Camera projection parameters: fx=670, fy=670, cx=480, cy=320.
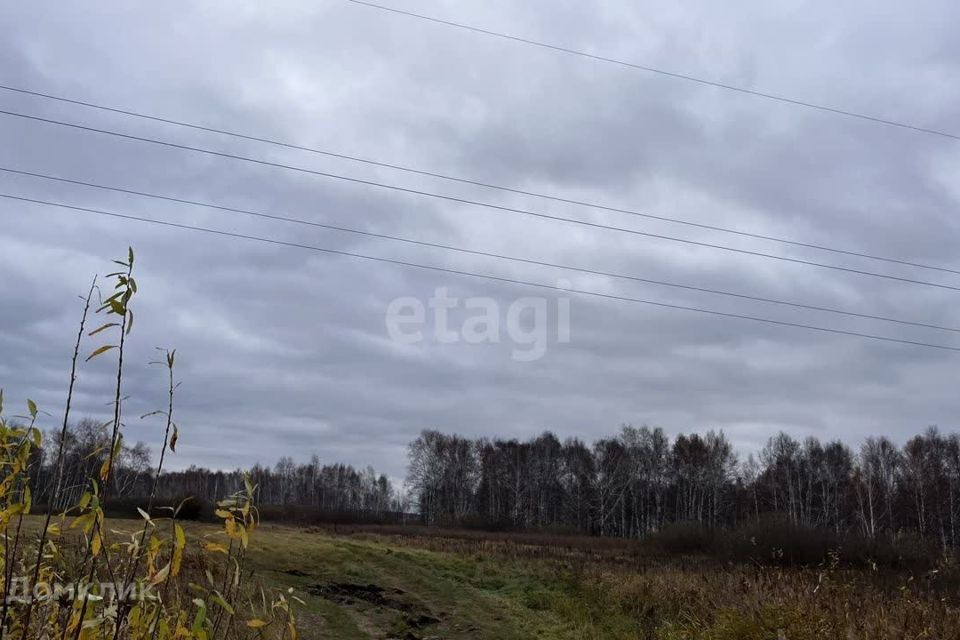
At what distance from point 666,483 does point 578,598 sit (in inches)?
2333

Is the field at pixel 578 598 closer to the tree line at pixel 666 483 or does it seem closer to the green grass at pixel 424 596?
the green grass at pixel 424 596

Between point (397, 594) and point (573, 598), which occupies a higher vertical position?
point (397, 594)

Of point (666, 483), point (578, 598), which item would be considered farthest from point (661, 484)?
point (578, 598)

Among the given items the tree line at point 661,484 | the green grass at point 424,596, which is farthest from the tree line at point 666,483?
the green grass at point 424,596

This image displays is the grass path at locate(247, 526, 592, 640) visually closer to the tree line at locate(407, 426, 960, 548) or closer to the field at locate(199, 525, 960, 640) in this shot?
the field at locate(199, 525, 960, 640)

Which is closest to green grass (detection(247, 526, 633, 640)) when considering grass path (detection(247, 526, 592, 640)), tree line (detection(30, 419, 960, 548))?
grass path (detection(247, 526, 592, 640))

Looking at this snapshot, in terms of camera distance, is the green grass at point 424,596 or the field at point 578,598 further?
the green grass at point 424,596

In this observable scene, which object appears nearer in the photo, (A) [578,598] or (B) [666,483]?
(A) [578,598]

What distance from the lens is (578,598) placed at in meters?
15.4

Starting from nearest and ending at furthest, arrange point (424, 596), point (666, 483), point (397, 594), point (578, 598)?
point (397, 594) < point (424, 596) < point (578, 598) < point (666, 483)

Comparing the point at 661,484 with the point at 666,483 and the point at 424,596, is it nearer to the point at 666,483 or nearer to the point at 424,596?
the point at 666,483

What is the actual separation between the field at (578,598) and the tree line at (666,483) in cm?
3986

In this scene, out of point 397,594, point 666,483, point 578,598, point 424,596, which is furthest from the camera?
point 666,483

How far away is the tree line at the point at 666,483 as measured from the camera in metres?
57.5
